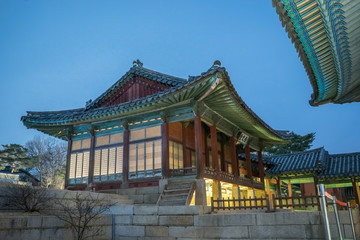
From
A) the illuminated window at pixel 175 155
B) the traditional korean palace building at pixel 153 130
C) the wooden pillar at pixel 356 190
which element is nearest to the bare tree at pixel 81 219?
the traditional korean palace building at pixel 153 130

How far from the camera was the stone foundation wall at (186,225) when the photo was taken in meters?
8.43

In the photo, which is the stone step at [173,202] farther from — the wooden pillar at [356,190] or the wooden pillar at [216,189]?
the wooden pillar at [356,190]

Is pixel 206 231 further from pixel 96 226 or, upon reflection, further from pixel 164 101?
pixel 164 101

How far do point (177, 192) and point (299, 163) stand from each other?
15.2m

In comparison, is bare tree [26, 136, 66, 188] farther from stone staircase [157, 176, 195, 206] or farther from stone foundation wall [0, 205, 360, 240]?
stone foundation wall [0, 205, 360, 240]

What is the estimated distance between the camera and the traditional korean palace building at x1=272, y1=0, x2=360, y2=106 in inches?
186

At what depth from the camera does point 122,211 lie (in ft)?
37.9

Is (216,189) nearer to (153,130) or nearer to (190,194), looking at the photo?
(190,194)

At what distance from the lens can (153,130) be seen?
1628 centimetres

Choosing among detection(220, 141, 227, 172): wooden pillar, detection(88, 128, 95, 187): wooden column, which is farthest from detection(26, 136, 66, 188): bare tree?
detection(220, 141, 227, 172): wooden pillar

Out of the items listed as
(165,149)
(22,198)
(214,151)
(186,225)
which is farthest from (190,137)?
(22,198)

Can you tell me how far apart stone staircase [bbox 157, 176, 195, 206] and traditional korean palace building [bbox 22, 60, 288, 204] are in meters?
0.41

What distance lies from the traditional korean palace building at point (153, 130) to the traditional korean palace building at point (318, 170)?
5300 mm

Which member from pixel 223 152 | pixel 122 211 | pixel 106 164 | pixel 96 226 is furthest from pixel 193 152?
pixel 96 226
